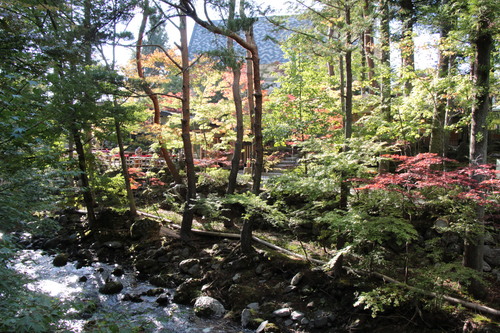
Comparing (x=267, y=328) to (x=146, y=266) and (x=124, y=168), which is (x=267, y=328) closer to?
(x=146, y=266)

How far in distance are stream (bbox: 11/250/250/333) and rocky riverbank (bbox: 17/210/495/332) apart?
0.17m

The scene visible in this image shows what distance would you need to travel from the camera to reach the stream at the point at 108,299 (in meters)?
4.96

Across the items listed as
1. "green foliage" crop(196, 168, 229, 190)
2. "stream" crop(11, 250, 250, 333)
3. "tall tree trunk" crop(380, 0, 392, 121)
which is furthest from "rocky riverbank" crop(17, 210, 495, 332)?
"tall tree trunk" crop(380, 0, 392, 121)

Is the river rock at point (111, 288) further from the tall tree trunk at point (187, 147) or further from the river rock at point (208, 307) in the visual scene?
the tall tree trunk at point (187, 147)

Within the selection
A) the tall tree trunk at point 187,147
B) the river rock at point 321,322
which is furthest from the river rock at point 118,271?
the river rock at point 321,322

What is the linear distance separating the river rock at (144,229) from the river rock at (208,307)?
3.71 meters

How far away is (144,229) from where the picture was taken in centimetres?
903

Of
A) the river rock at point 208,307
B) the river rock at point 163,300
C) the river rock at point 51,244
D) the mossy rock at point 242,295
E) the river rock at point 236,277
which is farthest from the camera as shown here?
the river rock at point 51,244

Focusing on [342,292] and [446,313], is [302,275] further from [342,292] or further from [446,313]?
[446,313]

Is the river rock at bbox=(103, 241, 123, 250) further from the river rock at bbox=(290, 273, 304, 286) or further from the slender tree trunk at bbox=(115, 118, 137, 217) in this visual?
the river rock at bbox=(290, 273, 304, 286)

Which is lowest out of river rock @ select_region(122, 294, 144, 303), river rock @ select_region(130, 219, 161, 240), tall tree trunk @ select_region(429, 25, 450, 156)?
river rock @ select_region(122, 294, 144, 303)

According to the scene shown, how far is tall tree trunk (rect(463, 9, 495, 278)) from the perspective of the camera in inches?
177

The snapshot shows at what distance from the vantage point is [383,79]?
7.28 metres

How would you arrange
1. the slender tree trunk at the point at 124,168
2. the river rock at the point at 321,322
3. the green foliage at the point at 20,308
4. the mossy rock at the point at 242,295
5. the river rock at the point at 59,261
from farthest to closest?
the slender tree trunk at the point at 124,168 < the river rock at the point at 59,261 < the mossy rock at the point at 242,295 < the river rock at the point at 321,322 < the green foliage at the point at 20,308
